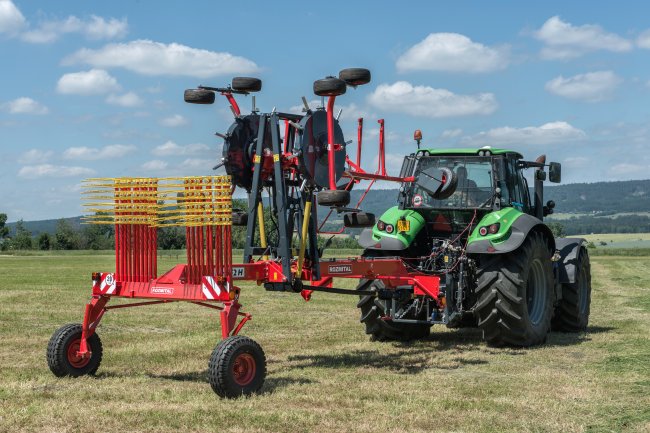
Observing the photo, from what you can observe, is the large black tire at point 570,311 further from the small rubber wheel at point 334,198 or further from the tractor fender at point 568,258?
the small rubber wheel at point 334,198

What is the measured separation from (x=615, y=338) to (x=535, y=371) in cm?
349

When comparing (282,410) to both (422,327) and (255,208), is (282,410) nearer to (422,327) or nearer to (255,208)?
(255,208)

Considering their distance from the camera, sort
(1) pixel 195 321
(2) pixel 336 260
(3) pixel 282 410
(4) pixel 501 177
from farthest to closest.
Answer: (1) pixel 195 321
(4) pixel 501 177
(2) pixel 336 260
(3) pixel 282 410

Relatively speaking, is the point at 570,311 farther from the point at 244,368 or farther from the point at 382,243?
the point at 244,368

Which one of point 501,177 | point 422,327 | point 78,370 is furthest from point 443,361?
point 78,370

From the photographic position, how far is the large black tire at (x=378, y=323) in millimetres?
11883

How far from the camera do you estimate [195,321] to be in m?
14.8

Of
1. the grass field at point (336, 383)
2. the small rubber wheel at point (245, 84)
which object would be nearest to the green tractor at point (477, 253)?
the grass field at point (336, 383)

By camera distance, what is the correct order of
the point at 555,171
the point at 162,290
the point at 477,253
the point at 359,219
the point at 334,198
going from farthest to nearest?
the point at 555,171 < the point at 477,253 < the point at 359,219 < the point at 162,290 < the point at 334,198

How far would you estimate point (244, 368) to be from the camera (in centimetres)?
812

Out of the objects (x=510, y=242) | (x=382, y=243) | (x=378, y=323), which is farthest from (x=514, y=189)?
(x=378, y=323)

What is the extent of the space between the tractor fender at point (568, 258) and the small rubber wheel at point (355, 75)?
221 inches

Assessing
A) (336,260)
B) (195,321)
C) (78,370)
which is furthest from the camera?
(195,321)

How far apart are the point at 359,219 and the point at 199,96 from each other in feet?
7.16
